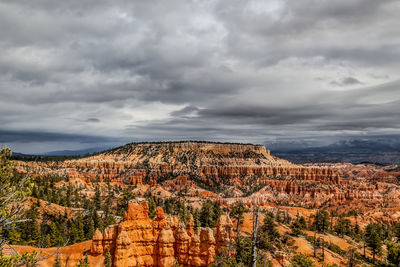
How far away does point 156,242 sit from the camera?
41.9m

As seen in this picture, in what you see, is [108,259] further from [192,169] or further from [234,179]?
[192,169]

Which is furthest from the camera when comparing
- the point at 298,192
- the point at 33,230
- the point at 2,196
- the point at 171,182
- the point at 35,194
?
the point at 171,182

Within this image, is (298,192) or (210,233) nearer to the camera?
(210,233)

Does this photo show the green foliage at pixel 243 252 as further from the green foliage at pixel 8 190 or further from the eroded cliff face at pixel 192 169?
the eroded cliff face at pixel 192 169

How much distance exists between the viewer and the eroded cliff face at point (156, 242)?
39.5 m

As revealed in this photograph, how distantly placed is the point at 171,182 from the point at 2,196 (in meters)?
147

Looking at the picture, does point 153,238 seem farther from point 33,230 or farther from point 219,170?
point 219,170

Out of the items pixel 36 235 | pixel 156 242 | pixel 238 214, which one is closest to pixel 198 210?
pixel 238 214

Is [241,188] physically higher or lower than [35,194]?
lower

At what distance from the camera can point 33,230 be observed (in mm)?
55781

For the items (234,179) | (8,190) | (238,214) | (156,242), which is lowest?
(234,179)

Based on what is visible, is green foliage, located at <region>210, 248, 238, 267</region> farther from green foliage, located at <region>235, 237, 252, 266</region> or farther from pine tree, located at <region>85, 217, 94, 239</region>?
pine tree, located at <region>85, 217, 94, 239</region>

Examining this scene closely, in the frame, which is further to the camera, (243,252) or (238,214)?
(238,214)

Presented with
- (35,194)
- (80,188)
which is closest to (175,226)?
(35,194)
